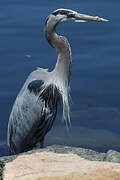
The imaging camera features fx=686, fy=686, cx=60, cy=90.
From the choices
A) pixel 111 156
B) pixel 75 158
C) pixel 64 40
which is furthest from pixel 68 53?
pixel 75 158

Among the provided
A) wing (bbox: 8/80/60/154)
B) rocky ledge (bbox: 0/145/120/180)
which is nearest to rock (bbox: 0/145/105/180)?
wing (bbox: 8/80/60/154)

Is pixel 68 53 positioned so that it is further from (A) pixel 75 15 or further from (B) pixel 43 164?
(B) pixel 43 164

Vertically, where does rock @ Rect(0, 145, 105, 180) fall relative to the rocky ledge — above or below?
below

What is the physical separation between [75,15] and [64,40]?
0.37m

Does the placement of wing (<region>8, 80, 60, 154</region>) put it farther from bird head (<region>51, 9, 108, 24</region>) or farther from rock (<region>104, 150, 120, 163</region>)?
rock (<region>104, 150, 120, 163</region>)

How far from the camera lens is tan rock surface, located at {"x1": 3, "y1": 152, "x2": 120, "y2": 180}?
188 inches

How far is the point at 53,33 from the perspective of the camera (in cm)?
903

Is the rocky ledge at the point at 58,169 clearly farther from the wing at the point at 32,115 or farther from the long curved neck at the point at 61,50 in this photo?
the long curved neck at the point at 61,50

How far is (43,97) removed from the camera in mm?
9164

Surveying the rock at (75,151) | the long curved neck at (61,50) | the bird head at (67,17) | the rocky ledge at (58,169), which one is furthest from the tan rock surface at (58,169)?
the bird head at (67,17)

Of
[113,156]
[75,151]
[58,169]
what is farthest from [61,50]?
[58,169]

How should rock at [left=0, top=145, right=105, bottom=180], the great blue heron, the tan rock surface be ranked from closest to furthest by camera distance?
1. the tan rock surface
2. rock at [left=0, top=145, right=105, bottom=180]
3. the great blue heron

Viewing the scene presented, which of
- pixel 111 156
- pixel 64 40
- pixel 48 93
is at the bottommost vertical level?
pixel 111 156

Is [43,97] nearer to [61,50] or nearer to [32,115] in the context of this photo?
[32,115]
